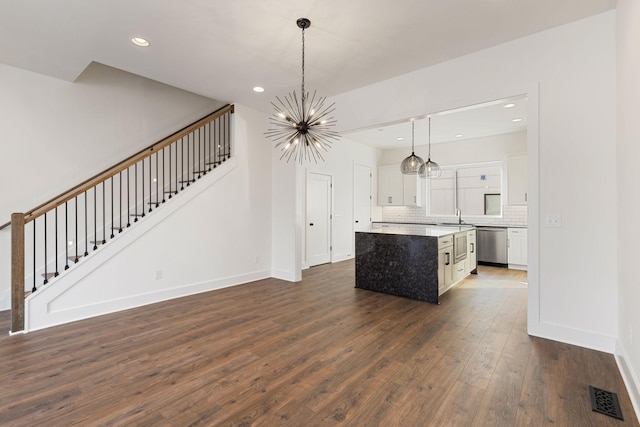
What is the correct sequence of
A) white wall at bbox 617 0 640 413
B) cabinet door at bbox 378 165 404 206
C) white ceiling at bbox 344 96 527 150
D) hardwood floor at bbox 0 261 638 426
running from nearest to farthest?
hardwood floor at bbox 0 261 638 426 < white wall at bbox 617 0 640 413 < white ceiling at bbox 344 96 527 150 < cabinet door at bbox 378 165 404 206

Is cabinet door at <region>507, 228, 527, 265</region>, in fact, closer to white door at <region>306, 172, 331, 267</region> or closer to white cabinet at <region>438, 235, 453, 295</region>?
white cabinet at <region>438, 235, 453, 295</region>

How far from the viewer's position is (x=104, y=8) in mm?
2652

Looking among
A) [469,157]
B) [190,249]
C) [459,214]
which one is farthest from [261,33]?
[459,214]

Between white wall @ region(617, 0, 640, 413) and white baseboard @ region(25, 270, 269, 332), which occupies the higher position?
white wall @ region(617, 0, 640, 413)

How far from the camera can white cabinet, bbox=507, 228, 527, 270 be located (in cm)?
643

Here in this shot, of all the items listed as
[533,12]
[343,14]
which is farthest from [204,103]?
[533,12]

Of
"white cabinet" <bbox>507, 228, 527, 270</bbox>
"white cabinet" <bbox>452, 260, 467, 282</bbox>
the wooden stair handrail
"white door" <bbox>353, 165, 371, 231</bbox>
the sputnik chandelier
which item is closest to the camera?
the wooden stair handrail

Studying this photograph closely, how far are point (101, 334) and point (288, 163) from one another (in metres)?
3.59

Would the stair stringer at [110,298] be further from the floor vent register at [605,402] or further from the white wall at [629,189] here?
the white wall at [629,189]

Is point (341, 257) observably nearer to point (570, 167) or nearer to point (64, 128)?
point (570, 167)

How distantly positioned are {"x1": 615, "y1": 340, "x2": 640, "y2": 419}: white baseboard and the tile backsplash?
4.71 metres

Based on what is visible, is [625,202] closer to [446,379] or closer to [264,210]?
[446,379]

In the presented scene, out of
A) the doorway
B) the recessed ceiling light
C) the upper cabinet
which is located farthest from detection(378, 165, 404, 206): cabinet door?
the recessed ceiling light

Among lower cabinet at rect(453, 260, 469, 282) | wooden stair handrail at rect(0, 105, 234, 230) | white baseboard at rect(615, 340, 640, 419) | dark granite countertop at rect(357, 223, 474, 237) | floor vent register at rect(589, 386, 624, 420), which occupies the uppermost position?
wooden stair handrail at rect(0, 105, 234, 230)
